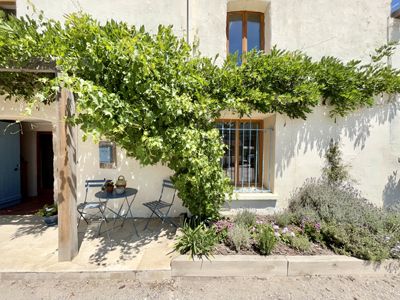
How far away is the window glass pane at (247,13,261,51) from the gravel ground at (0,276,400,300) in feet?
15.7

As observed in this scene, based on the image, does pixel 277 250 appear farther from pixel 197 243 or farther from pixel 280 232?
pixel 197 243

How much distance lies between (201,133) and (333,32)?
404cm

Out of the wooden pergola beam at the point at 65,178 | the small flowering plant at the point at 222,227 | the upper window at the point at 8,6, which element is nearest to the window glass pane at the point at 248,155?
the small flowering plant at the point at 222,227

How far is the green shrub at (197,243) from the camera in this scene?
3100mm

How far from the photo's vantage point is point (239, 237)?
3316mm

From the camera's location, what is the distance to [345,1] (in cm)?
455

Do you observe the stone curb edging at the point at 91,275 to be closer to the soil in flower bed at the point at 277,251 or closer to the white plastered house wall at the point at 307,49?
the soil in flower bed at the point at 277,251

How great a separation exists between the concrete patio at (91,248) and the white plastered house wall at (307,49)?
1.11 metres

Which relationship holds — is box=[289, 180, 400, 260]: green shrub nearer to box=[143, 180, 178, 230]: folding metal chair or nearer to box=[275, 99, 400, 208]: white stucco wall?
box=[275, 99, 400, 208]: white stucco wall

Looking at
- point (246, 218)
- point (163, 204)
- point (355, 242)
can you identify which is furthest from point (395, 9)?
point (163, 204)

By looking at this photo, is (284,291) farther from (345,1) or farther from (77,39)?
(345,1)

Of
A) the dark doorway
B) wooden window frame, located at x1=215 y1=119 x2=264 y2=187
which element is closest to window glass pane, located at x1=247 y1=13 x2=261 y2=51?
wooden window frame, located at x1=215 y1=119 x2=264 y2=187

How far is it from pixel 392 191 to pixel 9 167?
1029cm

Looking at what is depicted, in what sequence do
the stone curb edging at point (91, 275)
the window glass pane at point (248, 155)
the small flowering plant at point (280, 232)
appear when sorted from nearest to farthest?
the stone curb edging at point (91, 275) < the small flowering plant at point (280, 232) < the window glass pane at point (248, 155)
